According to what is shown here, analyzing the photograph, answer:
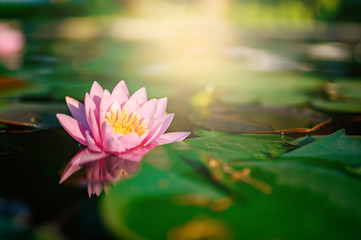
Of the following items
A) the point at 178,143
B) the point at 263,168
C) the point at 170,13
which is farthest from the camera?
the point at 170,13

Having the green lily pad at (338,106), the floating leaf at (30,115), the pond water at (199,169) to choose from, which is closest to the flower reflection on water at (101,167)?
the pond water at (199,169)

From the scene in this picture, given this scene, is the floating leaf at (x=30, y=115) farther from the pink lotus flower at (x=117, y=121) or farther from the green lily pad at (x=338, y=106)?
the green lily pad at (x=338, y=106)

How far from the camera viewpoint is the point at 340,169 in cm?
79

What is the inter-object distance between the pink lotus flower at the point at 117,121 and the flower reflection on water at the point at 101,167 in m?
0.02

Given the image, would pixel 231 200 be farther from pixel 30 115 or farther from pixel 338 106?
pixel 338 106

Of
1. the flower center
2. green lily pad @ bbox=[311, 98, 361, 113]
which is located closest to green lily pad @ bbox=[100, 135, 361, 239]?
the flower center

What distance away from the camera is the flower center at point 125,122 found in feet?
3.00

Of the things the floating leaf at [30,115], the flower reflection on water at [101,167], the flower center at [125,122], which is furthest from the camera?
the floating leaf at [30,115]

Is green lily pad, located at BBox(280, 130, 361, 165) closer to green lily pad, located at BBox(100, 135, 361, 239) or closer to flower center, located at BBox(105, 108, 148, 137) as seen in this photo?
green lily pad, located at BBox(100, 135, 361, 239)

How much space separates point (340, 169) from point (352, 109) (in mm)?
822

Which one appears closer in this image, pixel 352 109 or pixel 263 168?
pixel 263 168

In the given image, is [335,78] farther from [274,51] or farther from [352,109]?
[274,51]

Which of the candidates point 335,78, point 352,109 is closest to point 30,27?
point 335,78

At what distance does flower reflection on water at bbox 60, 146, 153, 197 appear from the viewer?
→ 2.56 feet
